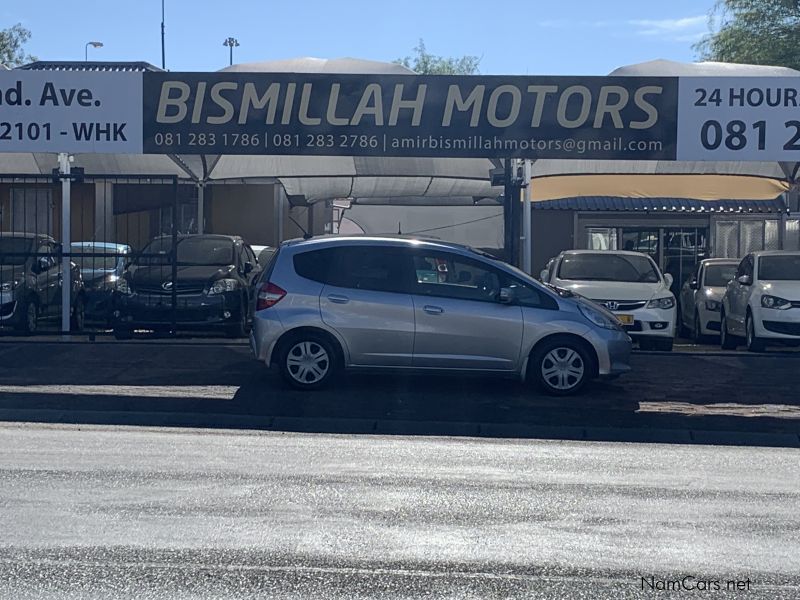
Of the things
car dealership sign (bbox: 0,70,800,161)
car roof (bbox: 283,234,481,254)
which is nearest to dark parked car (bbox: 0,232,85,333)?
car dealership sign (bbox: 0,70,800,161)

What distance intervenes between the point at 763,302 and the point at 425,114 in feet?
18.7

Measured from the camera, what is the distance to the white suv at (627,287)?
53.7 feet

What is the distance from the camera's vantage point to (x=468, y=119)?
606 inches

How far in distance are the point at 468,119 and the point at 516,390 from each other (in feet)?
14.2

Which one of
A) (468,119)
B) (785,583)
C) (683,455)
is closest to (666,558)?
(785,583)

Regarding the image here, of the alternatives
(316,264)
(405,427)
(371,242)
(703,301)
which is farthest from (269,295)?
(703,301)

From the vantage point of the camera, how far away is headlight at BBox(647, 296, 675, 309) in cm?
1642

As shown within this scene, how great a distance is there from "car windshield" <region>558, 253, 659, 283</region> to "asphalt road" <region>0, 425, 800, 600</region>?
293 inches

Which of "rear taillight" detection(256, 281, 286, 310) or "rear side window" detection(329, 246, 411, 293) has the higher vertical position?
"rear side window" detection(329, 246, 411, 293)

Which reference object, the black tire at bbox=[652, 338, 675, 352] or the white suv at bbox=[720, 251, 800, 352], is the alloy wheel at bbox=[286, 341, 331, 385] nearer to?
the black tire at bbox=[652, 338, 675, 352]

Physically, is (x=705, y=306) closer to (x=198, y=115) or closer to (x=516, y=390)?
(x=516, y=390)

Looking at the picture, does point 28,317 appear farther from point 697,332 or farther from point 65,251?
point 697,332

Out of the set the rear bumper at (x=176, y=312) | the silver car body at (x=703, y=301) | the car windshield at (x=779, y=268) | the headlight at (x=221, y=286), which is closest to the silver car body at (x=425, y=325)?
the rear bumper at (x=176, y=312)

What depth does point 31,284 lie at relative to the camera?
56.8 feet
